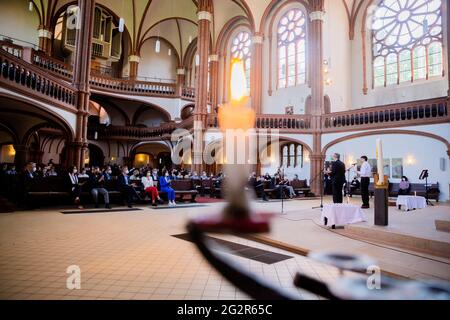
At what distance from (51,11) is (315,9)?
17.5 m

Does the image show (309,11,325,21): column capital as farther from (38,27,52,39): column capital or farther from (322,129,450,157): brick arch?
(38,27,52,39): column capital

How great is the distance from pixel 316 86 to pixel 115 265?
607 inches

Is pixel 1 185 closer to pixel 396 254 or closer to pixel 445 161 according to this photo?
pixel 396 254

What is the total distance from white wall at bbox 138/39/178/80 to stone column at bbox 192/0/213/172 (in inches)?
354

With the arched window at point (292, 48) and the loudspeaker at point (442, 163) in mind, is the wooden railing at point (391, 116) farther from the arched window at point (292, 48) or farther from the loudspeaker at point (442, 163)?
the arched window at point (292, 48)

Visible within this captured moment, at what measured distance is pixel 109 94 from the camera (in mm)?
20625

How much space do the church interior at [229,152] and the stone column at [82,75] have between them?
6 centimetres

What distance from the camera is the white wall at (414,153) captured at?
1208cm

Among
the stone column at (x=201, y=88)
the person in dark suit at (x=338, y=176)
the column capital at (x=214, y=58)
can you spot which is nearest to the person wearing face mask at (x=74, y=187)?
the person in dark suit at (x=338, y=176)

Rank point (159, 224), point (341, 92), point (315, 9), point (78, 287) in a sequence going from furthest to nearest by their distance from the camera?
point (341, 92)
point (315, 9)
point (159, 224)
point (78, 287)

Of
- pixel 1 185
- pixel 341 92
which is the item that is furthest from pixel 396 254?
pixel 341 92

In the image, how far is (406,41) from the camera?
16578 mm

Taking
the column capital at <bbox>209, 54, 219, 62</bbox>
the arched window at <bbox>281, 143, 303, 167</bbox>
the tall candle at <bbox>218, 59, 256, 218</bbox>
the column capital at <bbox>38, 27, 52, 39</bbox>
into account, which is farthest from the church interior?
the column capital at <bbox>209, 54, 219, 62</bbox>

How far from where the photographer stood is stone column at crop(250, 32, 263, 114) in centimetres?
1989
